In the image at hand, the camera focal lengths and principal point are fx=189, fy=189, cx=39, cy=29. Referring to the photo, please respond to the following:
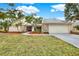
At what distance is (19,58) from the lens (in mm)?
4316

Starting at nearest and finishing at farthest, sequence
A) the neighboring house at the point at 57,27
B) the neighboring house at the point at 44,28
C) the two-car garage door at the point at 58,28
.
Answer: the neighboring house at the point at 44,28 → the neighboring house at the point at 57,27 → the two-car garage door at the point at 58,28

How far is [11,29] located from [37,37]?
168 cm

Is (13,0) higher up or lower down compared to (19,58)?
higher up

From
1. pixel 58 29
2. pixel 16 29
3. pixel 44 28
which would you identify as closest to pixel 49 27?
pixel 58 29

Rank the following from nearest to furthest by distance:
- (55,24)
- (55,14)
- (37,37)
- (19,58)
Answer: (19,58) → (55,14) → (37,37) → (55,24)

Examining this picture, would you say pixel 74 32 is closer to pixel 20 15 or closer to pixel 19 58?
pixel 20 15

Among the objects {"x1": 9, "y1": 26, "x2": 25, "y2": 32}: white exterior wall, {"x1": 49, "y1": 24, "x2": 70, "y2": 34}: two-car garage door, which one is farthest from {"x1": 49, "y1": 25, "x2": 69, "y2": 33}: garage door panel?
{"x1": 9, "y1": 26, "x2": 25, "y2": 32}: white exterior wall

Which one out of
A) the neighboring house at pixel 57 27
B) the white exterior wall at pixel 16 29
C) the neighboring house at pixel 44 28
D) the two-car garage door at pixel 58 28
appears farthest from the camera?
the two-car garage door at pixel 58 28

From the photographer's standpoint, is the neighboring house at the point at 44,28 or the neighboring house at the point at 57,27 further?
the neighboring house at the point at 57,27

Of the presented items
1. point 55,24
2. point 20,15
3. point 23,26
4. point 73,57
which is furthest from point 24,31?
point 55,24

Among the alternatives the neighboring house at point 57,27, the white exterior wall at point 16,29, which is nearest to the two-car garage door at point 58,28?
the neighboring house at point 57,27

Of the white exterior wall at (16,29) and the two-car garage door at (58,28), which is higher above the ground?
the white exterior wall at (16,29)

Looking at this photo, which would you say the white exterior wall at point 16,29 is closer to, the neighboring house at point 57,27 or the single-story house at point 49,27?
the single-story house at point 49,27

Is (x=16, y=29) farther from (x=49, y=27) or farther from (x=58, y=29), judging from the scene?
(x=58, y=29)
